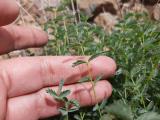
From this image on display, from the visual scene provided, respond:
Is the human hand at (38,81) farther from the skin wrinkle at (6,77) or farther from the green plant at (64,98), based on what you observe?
the green plant at (64,98)

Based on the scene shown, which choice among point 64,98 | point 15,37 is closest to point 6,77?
point 15,37

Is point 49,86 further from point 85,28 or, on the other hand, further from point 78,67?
point 85,28

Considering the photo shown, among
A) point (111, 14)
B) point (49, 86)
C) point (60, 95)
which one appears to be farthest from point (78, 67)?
point (111, 14)

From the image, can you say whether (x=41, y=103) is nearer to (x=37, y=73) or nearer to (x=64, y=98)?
(x=37, y=73)

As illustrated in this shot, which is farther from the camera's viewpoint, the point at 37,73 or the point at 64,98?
the point at 37,73

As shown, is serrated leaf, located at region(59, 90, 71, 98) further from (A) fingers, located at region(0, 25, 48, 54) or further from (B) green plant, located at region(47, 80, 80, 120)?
(A) fingers, located at region(0, 25, 48, 54)
